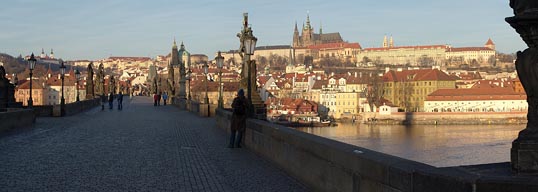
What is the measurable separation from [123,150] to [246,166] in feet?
12.4

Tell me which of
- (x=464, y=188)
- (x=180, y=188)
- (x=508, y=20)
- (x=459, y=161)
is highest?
(x=508, y=20)

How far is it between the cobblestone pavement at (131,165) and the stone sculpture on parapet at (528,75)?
14.2 feet

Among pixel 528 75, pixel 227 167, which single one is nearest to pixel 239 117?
pixel 227 167

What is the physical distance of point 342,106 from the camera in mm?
138250

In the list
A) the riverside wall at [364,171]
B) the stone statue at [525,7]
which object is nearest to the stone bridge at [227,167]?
the riverside wall at [364,171]

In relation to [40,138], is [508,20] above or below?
above

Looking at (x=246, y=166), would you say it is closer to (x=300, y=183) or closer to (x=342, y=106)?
(x=300, y=183)

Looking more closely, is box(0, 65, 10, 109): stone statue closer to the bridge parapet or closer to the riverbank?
the bridge parapet

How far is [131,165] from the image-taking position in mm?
11406

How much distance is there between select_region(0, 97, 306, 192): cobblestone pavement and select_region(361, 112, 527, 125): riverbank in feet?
305

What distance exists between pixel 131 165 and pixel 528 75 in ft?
25.7

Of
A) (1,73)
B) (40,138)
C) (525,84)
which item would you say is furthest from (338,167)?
(1,73)

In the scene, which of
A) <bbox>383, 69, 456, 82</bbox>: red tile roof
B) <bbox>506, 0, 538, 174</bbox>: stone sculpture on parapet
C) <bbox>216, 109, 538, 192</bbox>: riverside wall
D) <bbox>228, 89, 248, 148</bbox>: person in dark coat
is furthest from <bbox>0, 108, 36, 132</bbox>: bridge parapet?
<bbox>383, 69, 456, 82</bbox>: red tile roof

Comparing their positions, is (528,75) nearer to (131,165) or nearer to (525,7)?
(525,7)
